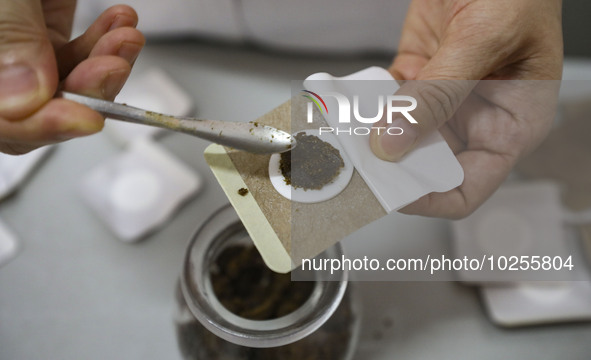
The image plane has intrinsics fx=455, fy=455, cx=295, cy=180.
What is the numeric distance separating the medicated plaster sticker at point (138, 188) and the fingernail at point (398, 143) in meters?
0.26

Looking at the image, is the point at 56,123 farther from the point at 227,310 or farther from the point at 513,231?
the point at 513,231

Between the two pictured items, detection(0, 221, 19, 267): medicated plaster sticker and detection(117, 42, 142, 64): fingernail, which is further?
detection(0, 221, 19, 267): medicated plaster sticker

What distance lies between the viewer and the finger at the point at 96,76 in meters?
0.30

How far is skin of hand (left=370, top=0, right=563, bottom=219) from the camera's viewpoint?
1.15 ft

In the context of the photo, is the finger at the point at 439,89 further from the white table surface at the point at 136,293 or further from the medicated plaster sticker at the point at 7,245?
the medicated plaster sticker at the point at 7,245

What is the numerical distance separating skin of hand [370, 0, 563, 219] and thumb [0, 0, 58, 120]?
222 mm

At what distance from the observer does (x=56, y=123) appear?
0.90 ft

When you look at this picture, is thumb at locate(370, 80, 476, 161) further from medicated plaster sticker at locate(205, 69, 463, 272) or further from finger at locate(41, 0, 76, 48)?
finger at locate(41, 0, 76, 48)

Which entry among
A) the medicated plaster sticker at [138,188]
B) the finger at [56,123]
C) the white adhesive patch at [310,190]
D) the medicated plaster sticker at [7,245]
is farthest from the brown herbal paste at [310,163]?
the medicated plaster sticker at [7,245]

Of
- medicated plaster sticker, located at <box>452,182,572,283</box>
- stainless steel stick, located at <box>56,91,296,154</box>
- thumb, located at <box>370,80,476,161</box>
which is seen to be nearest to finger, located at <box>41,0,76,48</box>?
stainless steel stick, located at <box>56,91,296,154</box>

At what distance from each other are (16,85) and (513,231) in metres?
0.47

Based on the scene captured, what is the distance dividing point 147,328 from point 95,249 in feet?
0.36

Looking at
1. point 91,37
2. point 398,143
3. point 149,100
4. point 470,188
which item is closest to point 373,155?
point 398,143

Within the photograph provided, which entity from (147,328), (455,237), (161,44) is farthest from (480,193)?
(161,44)
